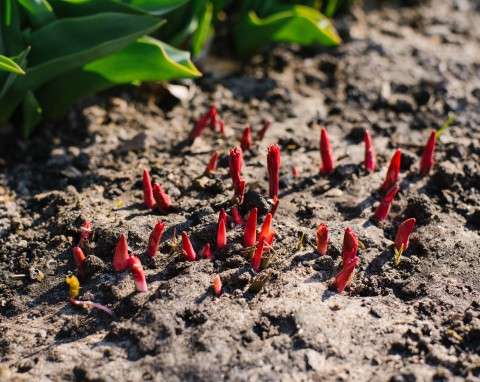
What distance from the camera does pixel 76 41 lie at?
3400mm

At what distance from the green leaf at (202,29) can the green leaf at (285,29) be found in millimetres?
293

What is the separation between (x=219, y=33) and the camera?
4977 millimetres

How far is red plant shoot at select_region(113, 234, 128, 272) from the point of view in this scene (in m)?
2.83

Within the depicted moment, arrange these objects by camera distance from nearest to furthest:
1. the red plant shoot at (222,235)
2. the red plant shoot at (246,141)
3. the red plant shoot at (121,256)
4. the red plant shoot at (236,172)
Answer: the red plant shoot at (121,256), the red plant shoot at (222,235), the red plant shoot at (236,172), the red plant shoot at (246,141)

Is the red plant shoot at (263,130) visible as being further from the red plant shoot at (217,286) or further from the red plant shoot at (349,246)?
the red plant shoot at (217,286)

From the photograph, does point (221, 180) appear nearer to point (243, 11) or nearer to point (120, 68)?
point (120, 68)

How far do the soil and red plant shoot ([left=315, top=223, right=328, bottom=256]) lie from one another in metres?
0.05

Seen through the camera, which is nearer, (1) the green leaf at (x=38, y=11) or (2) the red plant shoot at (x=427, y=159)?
(1) the green leaf at (x=38, y=11)

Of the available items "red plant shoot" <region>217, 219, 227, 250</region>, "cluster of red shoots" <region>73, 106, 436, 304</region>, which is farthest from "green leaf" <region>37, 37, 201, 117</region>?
"red plant shoot" <region>217, 219, 227, 250</region>

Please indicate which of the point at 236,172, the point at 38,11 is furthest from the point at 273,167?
the point at 38,11

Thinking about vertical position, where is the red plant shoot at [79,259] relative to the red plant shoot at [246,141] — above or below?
below

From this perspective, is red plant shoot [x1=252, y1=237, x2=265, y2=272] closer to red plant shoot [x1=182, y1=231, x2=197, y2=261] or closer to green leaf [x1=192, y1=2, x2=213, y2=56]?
red plant shoot [x1=182, y1=231, x2=197, y2=261]

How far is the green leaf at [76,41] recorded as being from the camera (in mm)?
3279

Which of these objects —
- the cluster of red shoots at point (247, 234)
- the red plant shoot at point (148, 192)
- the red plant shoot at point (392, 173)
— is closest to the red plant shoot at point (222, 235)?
the cluster of red shoots at point (247, 234)
